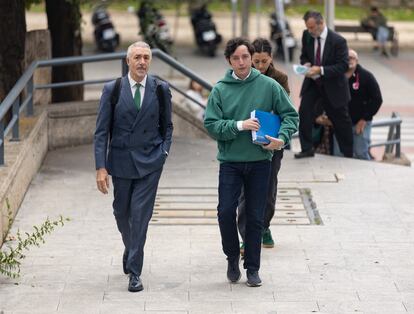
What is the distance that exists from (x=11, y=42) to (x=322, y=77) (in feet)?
10.5

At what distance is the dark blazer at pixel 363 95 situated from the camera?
13.5 meters

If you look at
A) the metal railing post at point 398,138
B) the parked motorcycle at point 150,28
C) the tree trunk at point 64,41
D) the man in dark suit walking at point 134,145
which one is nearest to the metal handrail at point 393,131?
the metal railing post at point 398,138

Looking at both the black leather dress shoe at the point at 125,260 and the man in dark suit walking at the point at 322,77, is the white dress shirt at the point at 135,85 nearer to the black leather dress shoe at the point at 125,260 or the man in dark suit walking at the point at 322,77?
the black leather dress shoe at the point at 125,260

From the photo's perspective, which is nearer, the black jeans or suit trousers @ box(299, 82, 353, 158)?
the black jeans

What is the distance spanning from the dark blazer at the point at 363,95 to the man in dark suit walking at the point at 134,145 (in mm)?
5352

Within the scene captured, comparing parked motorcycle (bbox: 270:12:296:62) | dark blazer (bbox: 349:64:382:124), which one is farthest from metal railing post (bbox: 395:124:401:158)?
parked motorcycle (bbox: 270:12:296:62)

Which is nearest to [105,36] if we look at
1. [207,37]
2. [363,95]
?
[207,37]

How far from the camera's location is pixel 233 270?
28.2 ft

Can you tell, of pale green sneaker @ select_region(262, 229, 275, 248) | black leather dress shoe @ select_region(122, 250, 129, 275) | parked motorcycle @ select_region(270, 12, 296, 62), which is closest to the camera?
black leather dress shoe @ select_region(122, 250, 129, 275)

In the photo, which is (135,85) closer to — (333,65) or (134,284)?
(134,284)

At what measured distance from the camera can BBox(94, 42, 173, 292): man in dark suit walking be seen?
8352 millimetres

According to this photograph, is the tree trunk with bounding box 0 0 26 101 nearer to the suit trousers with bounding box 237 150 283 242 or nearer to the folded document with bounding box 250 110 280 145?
the suit trousers with bounding box 237 150 283 242

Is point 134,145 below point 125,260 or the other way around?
the other way around

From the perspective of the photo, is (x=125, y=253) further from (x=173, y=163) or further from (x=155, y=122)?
(x=173, y=163)
